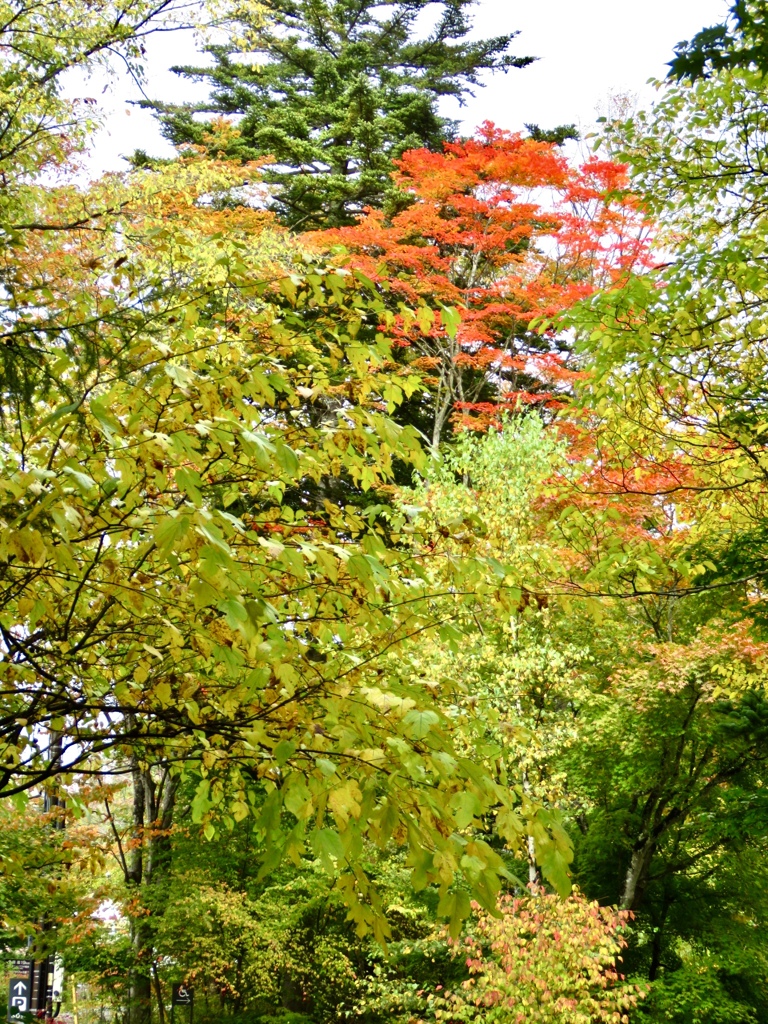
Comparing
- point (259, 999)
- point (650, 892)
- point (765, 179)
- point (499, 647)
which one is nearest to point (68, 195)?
point (765, 179)

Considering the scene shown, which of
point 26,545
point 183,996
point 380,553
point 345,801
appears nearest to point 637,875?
point 183,996

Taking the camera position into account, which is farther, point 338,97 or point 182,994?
point 338,97

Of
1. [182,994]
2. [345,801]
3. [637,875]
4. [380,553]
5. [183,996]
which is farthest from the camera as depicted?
[182,994]

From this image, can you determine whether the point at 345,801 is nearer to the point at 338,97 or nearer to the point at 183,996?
the point at 183,996

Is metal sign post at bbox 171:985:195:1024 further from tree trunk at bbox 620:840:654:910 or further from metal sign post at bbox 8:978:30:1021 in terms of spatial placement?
tree trunk at bbox 620:840:654:910

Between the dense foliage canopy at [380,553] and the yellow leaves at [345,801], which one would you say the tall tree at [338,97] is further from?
the yellow leaves at [345,801]

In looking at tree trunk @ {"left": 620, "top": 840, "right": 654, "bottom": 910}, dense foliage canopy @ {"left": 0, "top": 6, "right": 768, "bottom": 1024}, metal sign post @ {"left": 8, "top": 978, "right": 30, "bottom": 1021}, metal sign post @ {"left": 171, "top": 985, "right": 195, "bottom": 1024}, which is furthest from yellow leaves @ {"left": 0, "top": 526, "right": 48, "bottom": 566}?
metal sign post @ {"left": 171, "top": 985, "right": 195, "bottom": 1024}

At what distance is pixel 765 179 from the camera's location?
570 cm

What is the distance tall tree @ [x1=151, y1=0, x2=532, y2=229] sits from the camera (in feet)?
61.3

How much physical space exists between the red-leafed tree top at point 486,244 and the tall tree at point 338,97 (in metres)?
0.94

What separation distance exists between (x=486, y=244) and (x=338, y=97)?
214 inches

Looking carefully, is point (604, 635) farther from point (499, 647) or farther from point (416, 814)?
point (416, 814)

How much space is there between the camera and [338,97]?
20125mm

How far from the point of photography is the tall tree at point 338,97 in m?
18.7
